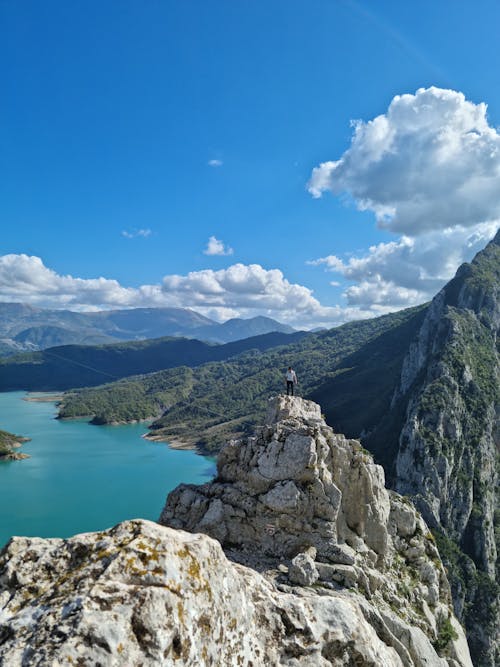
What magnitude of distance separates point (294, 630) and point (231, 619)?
1.85 metres

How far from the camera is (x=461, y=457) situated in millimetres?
102688


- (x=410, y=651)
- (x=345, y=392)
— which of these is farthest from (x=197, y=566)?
(x=345, y=392)

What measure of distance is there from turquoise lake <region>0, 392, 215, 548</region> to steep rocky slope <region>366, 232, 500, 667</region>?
55707 millimetres

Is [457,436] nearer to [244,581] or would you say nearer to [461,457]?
[461,457]

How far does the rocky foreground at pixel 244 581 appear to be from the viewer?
5906 mm

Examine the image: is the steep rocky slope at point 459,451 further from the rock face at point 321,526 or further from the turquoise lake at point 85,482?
the rock face at point 321,526

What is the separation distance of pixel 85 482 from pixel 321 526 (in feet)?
391

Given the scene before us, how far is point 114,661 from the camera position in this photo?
18.2ft

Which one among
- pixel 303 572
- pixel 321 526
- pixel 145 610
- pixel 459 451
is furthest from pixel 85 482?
pixel 145 610

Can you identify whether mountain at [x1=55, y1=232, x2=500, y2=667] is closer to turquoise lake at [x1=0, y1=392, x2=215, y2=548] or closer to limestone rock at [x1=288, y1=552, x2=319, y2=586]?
turquoise lake at [x1=0, y1=392, x2=215, y2=548]

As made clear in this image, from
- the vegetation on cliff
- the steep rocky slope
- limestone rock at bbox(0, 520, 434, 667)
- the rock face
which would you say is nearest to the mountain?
the steep rocky slope

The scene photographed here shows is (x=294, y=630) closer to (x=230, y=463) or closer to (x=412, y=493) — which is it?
(x=230, y=463)

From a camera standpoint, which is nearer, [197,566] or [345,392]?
[197,566]

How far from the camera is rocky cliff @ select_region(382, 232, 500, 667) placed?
7681 centimetres
